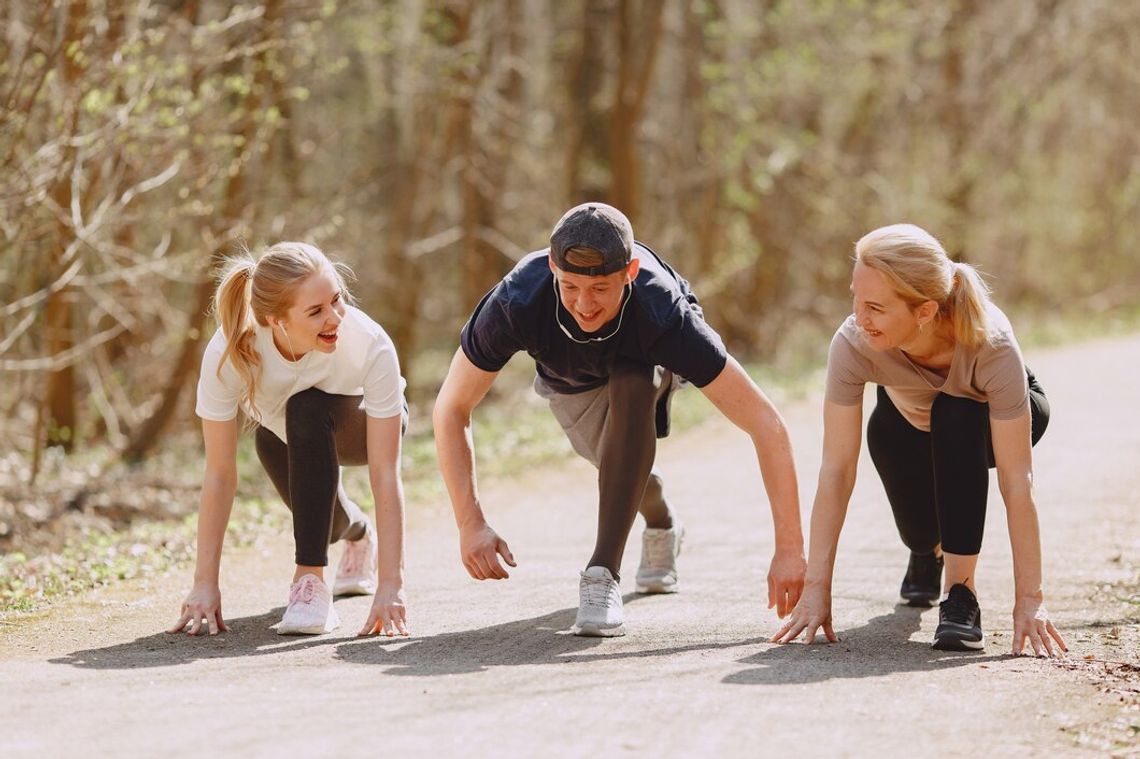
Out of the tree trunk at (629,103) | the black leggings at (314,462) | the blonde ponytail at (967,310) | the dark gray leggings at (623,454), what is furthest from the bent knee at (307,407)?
the tree trunk at (629,103)

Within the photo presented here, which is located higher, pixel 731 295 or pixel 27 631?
pixel 731 295

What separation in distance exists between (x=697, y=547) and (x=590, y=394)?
5.62 feet

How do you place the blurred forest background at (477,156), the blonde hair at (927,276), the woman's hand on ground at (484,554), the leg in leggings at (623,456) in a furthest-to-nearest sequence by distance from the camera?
the blurred forest background at (477,156), the leg in leggings at (623,456), the woman's hand on ground at (484,554), the blonde hair at (927,276)

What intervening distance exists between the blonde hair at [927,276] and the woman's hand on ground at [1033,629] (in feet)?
2.64

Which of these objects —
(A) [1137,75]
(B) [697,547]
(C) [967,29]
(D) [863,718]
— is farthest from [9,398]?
(A) [1137,75]

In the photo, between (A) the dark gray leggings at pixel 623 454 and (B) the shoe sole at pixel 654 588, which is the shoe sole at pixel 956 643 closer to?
(A) the dark gray leggings at pixel 623 454

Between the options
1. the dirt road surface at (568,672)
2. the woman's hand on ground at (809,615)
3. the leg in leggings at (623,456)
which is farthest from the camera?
the leg in leggings at (623,456)

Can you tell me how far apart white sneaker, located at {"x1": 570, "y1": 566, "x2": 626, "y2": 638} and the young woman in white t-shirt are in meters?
0.58

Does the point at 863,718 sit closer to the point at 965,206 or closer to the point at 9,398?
the point at 9,398

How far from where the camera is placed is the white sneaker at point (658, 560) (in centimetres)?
540

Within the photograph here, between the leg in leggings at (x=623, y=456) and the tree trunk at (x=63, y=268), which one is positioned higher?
the tree trunk at (x=63, y=268)

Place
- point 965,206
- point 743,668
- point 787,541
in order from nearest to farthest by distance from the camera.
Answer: point 743,668 < point 787,541 < point 965,206

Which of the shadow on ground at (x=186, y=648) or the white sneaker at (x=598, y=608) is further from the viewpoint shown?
the white sneaker at (x=598, y=608)

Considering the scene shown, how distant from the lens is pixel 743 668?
411 centimetres
